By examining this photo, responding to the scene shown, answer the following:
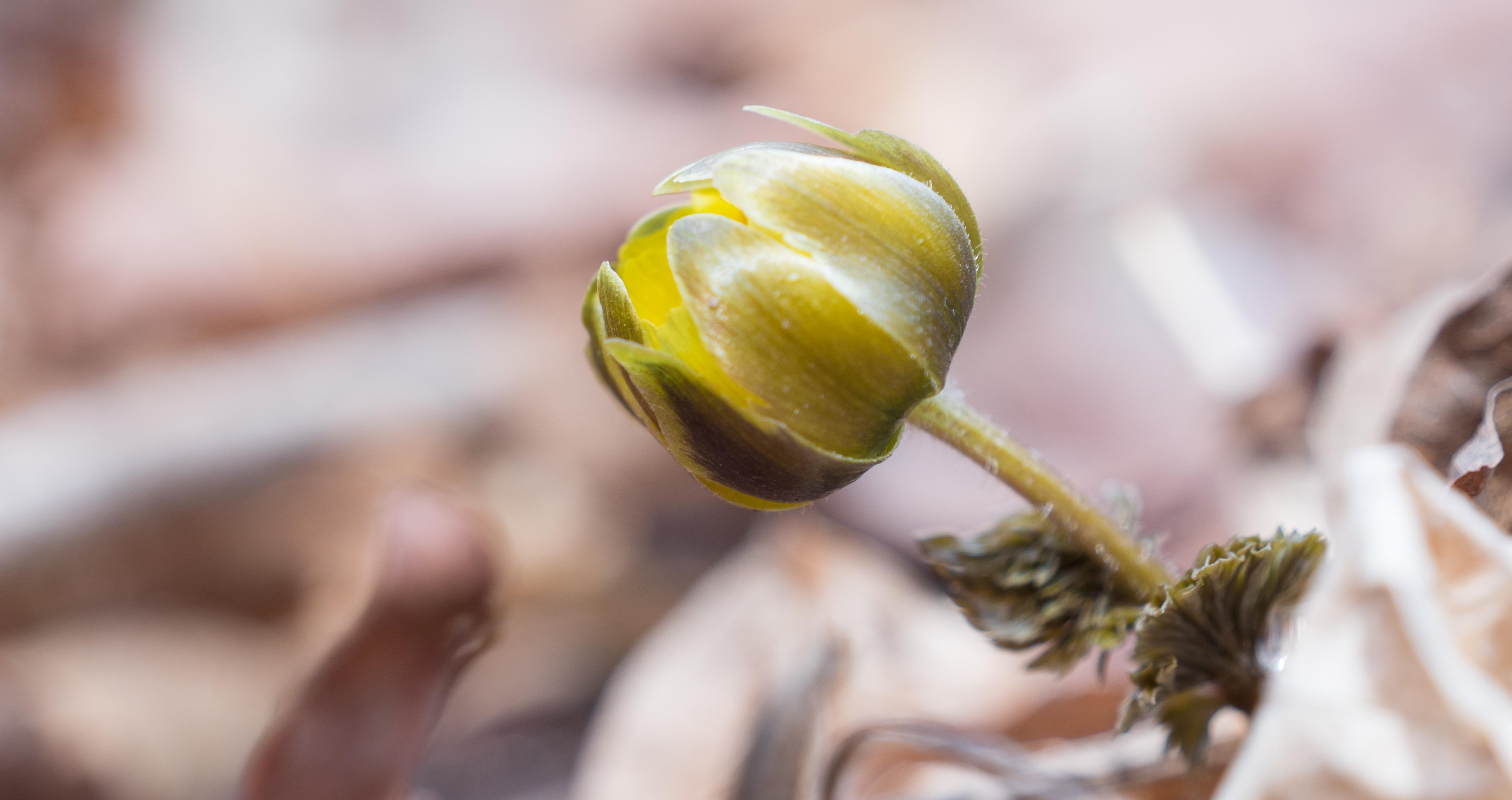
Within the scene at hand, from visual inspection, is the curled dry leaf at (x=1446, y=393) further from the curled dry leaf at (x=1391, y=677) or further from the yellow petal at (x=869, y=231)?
the yellow petal at (x=869, y=231)

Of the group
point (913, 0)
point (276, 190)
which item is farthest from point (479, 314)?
point (913, 0)

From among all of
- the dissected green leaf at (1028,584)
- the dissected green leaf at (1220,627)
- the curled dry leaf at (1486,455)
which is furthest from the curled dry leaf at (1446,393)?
the dissected green leaf at (1028,584)

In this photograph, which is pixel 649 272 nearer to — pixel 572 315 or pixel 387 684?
pixel 387 684

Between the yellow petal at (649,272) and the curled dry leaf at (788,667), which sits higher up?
the yellow petal at (649,272)

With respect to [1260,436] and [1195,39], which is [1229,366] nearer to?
[1260,436]

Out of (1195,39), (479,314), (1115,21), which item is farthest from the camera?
(479,314)

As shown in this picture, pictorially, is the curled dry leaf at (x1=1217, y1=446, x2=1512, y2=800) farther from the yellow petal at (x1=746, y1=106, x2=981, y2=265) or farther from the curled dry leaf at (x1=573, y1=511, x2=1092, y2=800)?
the curled dry leaf at (x1=573, y1=511, x2=1092, y2=800)

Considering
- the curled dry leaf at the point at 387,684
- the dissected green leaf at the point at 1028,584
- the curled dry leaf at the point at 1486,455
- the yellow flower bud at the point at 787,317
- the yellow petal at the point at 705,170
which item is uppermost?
the yellow petal at the point at 705,170
